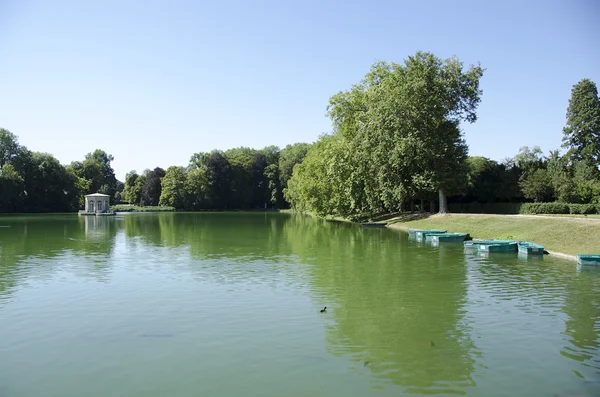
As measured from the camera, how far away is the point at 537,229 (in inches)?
1330

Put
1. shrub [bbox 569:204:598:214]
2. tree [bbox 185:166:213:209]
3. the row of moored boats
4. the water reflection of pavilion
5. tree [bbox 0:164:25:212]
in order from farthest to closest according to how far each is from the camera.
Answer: tree [bbox 185:166:213:209], tree [bbox 0:164:25:212], shrub [bbox 569:204:598:214], the water reflection of pavilion, the row of moored boats

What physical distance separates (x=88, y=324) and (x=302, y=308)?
6.13 metres

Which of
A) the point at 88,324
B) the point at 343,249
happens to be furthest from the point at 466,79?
the point at 88,324

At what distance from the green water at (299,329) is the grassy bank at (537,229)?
4373mm

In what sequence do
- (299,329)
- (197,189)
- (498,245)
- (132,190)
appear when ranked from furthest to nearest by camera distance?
(132,190) < (197,189) < (498,245) < (299,329)

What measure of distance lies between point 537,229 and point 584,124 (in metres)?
41.2

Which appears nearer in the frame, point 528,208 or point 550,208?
point 550,208

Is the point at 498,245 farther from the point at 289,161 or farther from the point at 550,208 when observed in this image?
the point at 289,161

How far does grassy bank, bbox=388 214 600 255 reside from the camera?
2838 cm

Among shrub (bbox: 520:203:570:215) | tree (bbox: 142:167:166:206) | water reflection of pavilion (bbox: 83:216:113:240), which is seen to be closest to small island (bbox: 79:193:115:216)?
tree (bbox: 142:167:166:206)

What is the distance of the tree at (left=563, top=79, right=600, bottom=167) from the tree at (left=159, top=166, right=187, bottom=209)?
92646mm

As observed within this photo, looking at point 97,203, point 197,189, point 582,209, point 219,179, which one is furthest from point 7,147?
point 582,209

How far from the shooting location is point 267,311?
586 inches

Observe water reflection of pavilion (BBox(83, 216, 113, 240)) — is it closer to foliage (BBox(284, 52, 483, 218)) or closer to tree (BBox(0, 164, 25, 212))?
foliage (BBox(284, 52, 483, 218))
